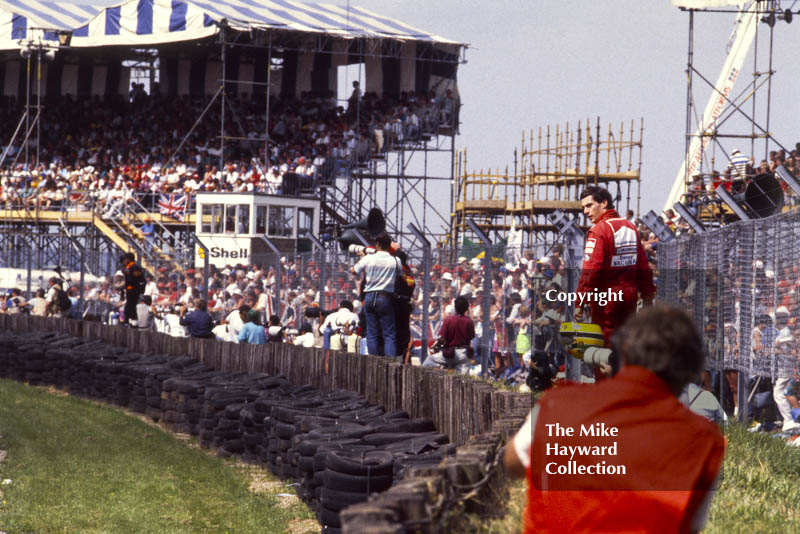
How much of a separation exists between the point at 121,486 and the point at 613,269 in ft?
20.1

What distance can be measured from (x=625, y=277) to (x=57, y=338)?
18.6 metres

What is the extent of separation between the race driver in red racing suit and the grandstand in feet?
114

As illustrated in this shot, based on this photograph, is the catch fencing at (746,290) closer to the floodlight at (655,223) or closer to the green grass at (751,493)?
the floodlight at (655,223)

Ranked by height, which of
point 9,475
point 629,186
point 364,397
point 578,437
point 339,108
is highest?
point 339,108

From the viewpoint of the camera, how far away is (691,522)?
11.5ft

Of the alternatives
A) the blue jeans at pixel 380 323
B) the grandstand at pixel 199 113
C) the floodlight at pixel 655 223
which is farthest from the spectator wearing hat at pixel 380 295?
the grandstand at pixel 199 113

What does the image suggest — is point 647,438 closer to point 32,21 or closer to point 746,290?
point 746,290

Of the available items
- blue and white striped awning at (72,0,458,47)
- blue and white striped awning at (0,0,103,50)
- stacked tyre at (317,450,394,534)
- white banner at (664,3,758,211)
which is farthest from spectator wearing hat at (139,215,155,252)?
stacked tyre at (317,450,394,534)

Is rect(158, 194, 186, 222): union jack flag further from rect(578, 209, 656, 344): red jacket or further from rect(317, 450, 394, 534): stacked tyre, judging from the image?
rect(578, 209, 656, 344): red jacket

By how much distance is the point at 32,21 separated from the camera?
50000 mm

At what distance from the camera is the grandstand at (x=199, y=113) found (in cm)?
4441

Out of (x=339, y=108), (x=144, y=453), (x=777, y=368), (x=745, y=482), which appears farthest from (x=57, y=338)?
(x=339, y=108)

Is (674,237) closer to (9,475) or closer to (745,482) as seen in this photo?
(745,482)

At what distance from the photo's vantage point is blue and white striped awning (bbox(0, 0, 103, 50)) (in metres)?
49.2
